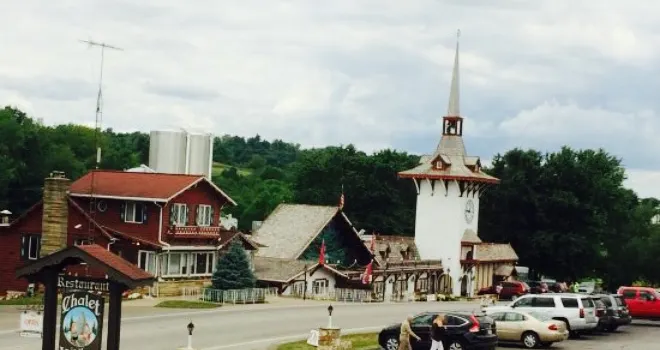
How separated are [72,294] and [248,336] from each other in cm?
1524

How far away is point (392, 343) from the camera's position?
112ft

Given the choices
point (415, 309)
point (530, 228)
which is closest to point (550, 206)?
point (530, 228)

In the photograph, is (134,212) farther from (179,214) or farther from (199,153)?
(199,153)

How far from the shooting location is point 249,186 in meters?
158

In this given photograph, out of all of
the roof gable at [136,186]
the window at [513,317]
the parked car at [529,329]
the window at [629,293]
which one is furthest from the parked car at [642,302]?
the roof gable at [136,186]

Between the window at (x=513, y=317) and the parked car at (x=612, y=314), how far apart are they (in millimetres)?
7019

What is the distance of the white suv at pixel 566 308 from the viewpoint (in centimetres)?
4200

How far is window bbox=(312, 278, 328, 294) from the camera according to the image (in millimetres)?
65537

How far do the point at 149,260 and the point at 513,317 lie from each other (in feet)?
82.1

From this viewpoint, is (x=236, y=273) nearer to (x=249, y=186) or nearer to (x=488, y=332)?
(x=488, y=332)

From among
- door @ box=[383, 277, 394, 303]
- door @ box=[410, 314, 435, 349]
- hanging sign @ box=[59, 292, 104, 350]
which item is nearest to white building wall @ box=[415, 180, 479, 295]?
door @ box=[383, 277, 394, 303]

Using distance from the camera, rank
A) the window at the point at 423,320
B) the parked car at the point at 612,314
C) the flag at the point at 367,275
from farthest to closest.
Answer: the flag at the point at 367,275 < the parked car at the point at 612,314 < the window at the point at 423,320

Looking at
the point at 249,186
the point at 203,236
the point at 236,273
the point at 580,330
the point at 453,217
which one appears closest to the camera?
the point at 580,330

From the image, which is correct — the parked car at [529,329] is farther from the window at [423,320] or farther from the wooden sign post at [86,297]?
the wooden sign post at [86,297]
